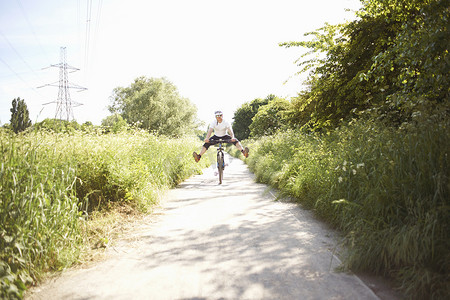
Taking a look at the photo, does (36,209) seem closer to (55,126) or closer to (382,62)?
(55,126)

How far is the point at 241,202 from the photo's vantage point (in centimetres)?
682

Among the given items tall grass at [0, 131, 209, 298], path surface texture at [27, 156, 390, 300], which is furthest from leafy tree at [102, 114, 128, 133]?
path surface texture at [27, 156, 390, 300]

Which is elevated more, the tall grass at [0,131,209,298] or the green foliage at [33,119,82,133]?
the green foliage at [33,119,82,133]

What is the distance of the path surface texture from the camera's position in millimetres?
2674

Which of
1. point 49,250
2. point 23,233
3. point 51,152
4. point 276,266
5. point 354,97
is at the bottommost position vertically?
point 276,266

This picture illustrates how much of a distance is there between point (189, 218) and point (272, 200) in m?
2.34

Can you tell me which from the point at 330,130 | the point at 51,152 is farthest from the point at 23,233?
the point at 330,130

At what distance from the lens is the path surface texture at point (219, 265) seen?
8.77 ft

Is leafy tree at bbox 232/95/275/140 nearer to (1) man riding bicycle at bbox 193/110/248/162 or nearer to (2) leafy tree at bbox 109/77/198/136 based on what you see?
(2) leafy tree at bbox 109/77/198/136

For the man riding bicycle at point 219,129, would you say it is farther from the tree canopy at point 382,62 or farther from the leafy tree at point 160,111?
the leafy tree at point 160,111

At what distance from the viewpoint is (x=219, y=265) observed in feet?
10.7

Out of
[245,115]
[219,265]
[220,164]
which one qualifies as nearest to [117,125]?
[220,164]

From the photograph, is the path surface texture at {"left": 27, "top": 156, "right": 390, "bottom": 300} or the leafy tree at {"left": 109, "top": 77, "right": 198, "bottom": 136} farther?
the leafy tree at {"left": 109, "top": 77, "right": 198, "bottom": 136}

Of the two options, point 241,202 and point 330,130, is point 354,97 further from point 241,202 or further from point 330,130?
point 241,202
